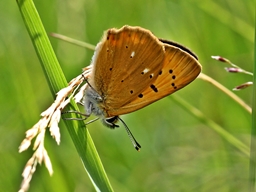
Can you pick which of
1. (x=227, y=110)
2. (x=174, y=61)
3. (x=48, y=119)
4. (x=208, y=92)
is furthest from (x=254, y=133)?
(x=208, y=92)

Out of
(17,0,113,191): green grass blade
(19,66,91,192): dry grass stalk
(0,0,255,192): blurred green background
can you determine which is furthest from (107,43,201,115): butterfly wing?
(0,0,255,192): blurred green background

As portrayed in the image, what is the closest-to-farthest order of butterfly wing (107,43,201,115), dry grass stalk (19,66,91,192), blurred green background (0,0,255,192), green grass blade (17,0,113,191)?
dry grass stalk (19,66,91,192)
green grass blade (17,0,113,191)
butterfly wing (107,43,201,115)
blurred green background (0,0,255,192)

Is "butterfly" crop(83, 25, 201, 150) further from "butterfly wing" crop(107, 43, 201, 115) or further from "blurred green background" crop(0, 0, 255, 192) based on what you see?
"blurred green background" crop(0, 0, 255, 192)

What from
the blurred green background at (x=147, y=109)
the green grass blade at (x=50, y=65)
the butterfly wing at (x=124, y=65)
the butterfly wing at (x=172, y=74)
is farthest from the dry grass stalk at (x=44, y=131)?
the blurred green background at (x=147, y=109)

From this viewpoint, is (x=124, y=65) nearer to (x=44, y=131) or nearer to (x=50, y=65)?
(x=50, y=65)

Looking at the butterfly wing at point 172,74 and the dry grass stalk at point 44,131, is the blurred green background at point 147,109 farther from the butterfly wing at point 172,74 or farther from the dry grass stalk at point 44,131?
the dry grass stalk at point 44,131

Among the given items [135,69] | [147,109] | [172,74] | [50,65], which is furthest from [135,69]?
[147,109]

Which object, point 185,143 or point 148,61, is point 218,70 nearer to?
point 185,143
